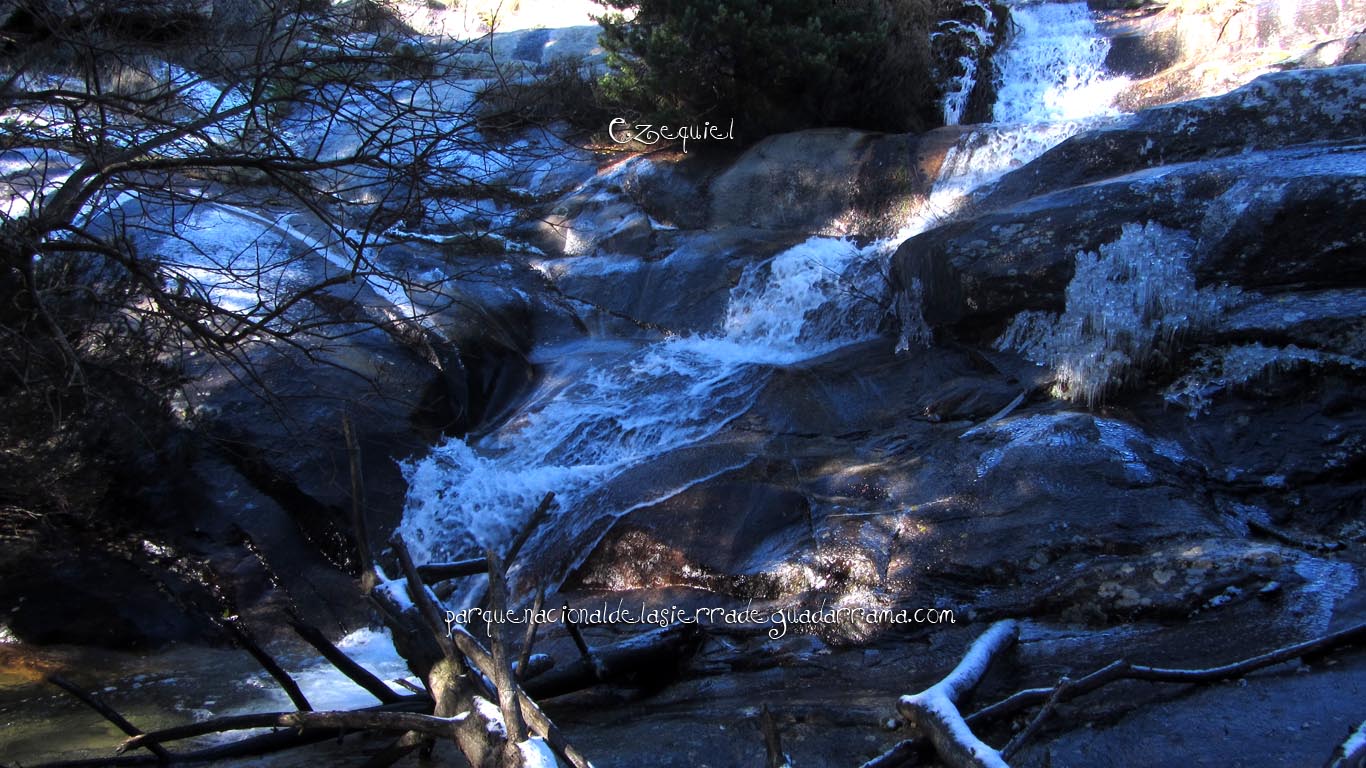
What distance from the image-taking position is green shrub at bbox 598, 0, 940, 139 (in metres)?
10.6

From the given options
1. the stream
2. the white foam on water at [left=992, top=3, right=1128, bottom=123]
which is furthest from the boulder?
the white foam on water at [left=992, top=3, right=1128, bottom=123]

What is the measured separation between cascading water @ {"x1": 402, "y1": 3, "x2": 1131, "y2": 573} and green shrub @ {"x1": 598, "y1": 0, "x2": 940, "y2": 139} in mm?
1872

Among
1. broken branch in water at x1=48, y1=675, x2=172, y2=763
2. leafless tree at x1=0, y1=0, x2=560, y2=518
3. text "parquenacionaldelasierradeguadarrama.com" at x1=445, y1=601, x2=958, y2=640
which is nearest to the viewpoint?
leafless tree at x1=0, y1=0, x2=560, y2=518

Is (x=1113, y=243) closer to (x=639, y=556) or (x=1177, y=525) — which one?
(x=1177, y=525)

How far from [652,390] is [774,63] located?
15.4ft

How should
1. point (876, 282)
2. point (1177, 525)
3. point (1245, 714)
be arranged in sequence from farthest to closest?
point (876, 282) → point (1177, 525) → point (1245, 714)

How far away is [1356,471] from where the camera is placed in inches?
193

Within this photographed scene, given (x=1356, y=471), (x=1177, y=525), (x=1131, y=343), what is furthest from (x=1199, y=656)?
(x=1131, y=343)

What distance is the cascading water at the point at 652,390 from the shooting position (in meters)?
6.70

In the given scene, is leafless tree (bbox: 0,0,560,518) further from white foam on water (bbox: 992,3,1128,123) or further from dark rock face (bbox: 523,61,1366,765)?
white foam on water (bbox: 992,3,1128,123)

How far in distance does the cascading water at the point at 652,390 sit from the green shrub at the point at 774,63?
1.87m

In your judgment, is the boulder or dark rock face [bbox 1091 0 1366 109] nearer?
the boulder

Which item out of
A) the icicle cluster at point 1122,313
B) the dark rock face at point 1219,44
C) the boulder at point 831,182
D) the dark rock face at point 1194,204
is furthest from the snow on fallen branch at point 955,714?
the dark rock face at point 1219,44

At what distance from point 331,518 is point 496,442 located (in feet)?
4.43
